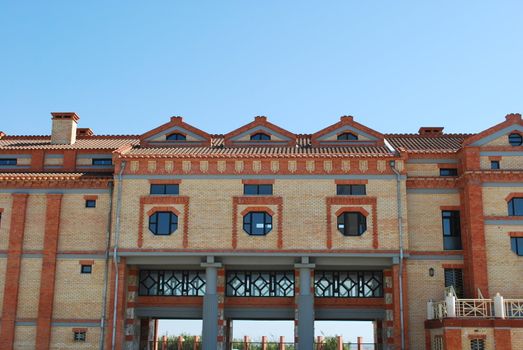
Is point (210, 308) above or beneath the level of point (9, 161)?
beneath

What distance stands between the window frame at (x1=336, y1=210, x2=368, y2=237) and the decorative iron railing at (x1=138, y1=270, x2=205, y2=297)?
796 centimetres

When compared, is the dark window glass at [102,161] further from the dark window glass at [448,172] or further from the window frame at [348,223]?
the dark window glass at [448,172]

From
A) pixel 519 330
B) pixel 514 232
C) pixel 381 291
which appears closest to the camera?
pixel 519 330

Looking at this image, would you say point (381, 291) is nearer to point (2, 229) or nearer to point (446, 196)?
point (446, 196)

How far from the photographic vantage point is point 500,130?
33.9m

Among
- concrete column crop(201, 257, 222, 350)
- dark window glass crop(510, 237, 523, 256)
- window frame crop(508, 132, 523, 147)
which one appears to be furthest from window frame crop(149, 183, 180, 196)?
window frame crop(508, 132, 523, 147)

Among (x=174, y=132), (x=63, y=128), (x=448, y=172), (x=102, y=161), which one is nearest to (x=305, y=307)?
(x=448, y=172)

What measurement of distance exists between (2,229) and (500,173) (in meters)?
25.4

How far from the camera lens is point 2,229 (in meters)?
34.4

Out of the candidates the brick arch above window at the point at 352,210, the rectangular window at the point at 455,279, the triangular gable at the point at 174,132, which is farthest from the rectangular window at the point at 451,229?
the triangular gable at the point at 174,132

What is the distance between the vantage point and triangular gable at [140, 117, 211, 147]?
122ft

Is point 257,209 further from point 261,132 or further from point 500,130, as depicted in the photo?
point 500,130

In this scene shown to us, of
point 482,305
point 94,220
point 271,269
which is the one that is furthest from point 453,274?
point 94,220

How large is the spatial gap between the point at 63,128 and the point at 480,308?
25286mm
